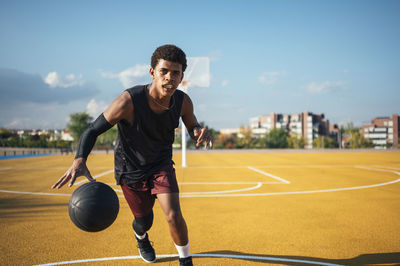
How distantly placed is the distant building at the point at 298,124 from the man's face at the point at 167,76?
141378 millimetres

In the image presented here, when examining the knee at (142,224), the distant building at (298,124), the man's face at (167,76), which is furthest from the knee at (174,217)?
the distant building at (298,124)

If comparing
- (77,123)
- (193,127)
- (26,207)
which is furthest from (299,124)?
(193,127)

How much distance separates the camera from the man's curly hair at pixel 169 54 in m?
3.08

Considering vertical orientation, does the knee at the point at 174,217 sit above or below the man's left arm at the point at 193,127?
below

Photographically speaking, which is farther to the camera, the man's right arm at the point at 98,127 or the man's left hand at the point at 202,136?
the man's left hand at the point at 202,136

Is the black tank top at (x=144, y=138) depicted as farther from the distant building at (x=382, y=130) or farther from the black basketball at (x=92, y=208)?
the distant building at (x=382, y=130)

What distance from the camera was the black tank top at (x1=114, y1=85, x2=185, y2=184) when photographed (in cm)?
317

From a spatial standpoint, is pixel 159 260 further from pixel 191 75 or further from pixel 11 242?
pixel 191 75

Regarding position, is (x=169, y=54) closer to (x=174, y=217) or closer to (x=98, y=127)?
(x=98, y=127)

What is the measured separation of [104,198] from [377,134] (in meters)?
163

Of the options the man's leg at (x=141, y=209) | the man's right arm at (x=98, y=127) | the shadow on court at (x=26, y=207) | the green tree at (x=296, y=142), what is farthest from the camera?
the green tree at (x=296, y=142)

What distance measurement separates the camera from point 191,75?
18.2 metres

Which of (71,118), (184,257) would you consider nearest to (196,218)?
(184,257)

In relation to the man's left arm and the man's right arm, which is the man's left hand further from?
the man's right arm
